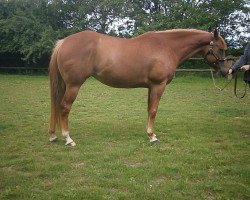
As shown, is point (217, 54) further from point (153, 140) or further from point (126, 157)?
point (126, 157)

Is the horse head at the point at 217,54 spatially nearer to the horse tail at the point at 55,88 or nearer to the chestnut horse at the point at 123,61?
the chestnut horse at the point at 123,61

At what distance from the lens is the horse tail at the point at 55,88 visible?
597 cm

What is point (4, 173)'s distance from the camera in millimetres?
4418

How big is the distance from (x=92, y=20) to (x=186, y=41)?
827 inches

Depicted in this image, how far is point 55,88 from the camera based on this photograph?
5973 millimetres

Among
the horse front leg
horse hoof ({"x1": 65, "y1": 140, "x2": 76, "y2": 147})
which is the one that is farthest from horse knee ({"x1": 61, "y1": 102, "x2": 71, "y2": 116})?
the horse front leg

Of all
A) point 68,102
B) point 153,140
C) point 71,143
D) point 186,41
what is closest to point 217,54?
point 186,41

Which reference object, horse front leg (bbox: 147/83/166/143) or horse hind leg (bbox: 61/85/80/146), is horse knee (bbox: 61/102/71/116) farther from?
horse front leg (bbox: 147/83/166/143)

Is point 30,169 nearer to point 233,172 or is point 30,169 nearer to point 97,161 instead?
point 97,161

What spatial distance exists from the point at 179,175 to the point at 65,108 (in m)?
2.59

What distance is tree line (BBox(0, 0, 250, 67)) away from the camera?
23.9 metres

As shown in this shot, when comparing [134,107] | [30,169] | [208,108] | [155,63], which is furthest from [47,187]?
[208,108]

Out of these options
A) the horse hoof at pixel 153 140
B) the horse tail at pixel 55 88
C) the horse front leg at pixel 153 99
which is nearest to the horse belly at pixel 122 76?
the horse front leg at pixel 153 99

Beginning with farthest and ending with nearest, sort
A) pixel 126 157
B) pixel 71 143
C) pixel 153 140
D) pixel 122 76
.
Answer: pixel 122 76 < pixel 153 140 < pixel 71 143 < pixel 126 157
